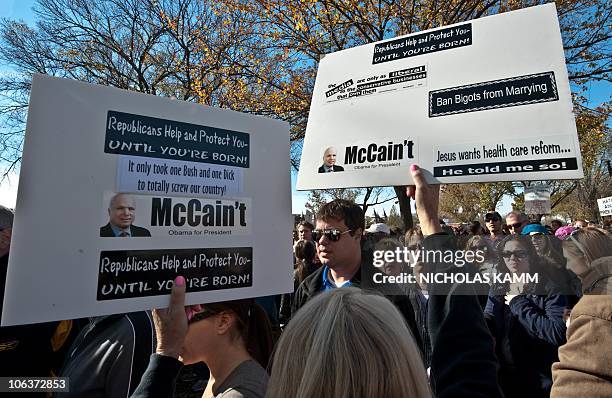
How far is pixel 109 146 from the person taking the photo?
1473 millimetres

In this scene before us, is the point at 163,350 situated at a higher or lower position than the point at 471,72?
lower

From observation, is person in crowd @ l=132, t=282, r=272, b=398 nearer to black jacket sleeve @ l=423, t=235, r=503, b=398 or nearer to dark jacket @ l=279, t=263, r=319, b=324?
black jacket sleeve @ l=423, t=235, r=503, b=398

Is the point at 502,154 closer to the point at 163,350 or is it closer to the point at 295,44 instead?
the point at 163,350

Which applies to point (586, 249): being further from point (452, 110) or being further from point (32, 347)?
point (32, 347)

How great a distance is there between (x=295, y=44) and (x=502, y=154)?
8.82 m

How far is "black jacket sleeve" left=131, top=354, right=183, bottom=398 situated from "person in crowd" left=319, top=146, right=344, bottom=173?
1090 millimetres

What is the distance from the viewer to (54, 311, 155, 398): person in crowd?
6.19 ft

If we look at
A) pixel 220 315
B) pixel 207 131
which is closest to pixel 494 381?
pixel 220 315

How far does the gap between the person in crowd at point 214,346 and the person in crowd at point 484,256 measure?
101 cm

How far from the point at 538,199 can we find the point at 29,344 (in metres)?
3.67

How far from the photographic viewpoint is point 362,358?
3.26 feet

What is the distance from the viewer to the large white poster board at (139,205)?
1.31 meters

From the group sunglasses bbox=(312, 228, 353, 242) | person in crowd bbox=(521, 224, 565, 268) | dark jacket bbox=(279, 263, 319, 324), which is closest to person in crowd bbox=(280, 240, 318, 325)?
dark jacket bbox=(279, 263, 319, 324)

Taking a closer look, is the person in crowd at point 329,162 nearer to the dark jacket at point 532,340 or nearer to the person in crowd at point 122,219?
the person in crowd at point 122,219
